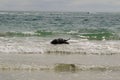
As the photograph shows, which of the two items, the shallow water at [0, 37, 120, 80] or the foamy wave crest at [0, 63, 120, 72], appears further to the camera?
the foamy wave crest at [0, 63, 120, 72]

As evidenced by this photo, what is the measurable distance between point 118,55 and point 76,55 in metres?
1.92

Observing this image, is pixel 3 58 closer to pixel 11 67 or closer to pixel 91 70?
pixel 11 67

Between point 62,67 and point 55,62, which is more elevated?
point 62,67

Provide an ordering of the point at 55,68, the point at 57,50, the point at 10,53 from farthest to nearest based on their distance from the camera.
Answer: the point at 57,50 < the point at 10,53 < the point at 55,68

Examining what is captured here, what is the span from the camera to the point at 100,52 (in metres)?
18.6

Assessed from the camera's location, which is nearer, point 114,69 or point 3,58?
point 114,69

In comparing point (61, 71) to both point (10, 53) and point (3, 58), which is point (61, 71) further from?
point (10, 53)

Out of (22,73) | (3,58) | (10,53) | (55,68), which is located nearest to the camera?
(22,73)

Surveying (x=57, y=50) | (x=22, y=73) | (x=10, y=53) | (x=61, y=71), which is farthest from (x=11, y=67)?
(x=57, y=50)

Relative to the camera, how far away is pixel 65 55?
18031 mm

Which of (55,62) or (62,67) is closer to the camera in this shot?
(62,67)

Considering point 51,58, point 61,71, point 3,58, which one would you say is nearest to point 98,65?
point 61,71

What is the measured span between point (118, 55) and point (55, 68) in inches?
197

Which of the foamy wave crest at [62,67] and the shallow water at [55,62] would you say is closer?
the shallow water at [55,62]
